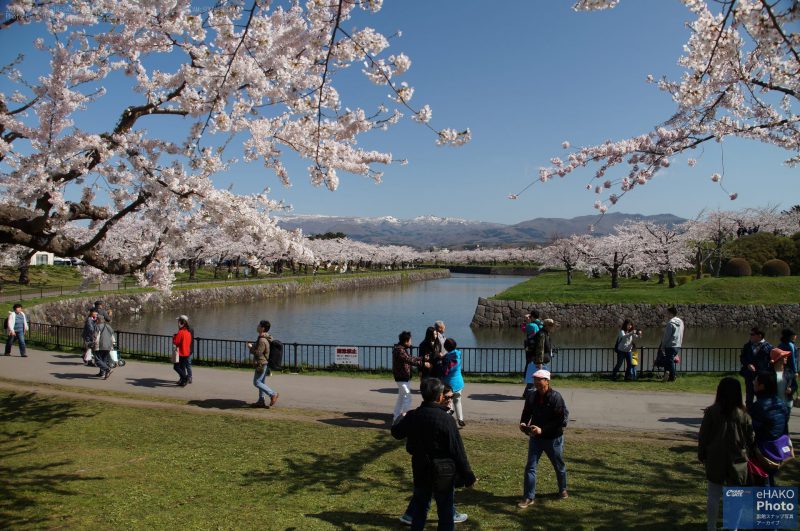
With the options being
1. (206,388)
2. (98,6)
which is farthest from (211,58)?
(206,388)

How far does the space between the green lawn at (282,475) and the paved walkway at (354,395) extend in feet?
2.95

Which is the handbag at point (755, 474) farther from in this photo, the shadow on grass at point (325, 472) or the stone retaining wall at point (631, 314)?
the stone retaining wall at point (631, 314)

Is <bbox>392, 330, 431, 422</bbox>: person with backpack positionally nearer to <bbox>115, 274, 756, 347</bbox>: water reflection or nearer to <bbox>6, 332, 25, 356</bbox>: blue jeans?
<bbox>6, 332, 25, 356</bbox>: blue jeans

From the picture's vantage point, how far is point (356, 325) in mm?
32500

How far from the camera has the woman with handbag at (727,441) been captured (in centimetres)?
491

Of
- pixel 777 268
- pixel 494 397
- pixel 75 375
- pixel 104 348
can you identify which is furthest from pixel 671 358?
pixel 777 268

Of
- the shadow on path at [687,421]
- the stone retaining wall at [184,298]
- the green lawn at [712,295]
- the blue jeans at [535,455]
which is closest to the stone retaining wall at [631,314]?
the green lawn at [712,295]

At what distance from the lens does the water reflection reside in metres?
27.5

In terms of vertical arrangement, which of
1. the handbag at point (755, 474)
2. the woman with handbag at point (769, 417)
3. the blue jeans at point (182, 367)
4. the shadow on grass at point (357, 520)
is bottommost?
the shadow on grass at point (357, 520)

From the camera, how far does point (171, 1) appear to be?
6340mm

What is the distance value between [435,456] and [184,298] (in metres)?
40.1

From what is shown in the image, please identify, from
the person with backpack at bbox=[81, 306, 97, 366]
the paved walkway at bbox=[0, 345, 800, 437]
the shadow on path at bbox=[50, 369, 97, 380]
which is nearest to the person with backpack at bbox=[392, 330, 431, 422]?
the paved walkway at bbox=[0, 345, 800, 437]

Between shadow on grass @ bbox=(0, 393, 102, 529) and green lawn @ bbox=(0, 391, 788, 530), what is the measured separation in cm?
2

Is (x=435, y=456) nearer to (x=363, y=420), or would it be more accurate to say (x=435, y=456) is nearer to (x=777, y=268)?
(x=363, y=420)
